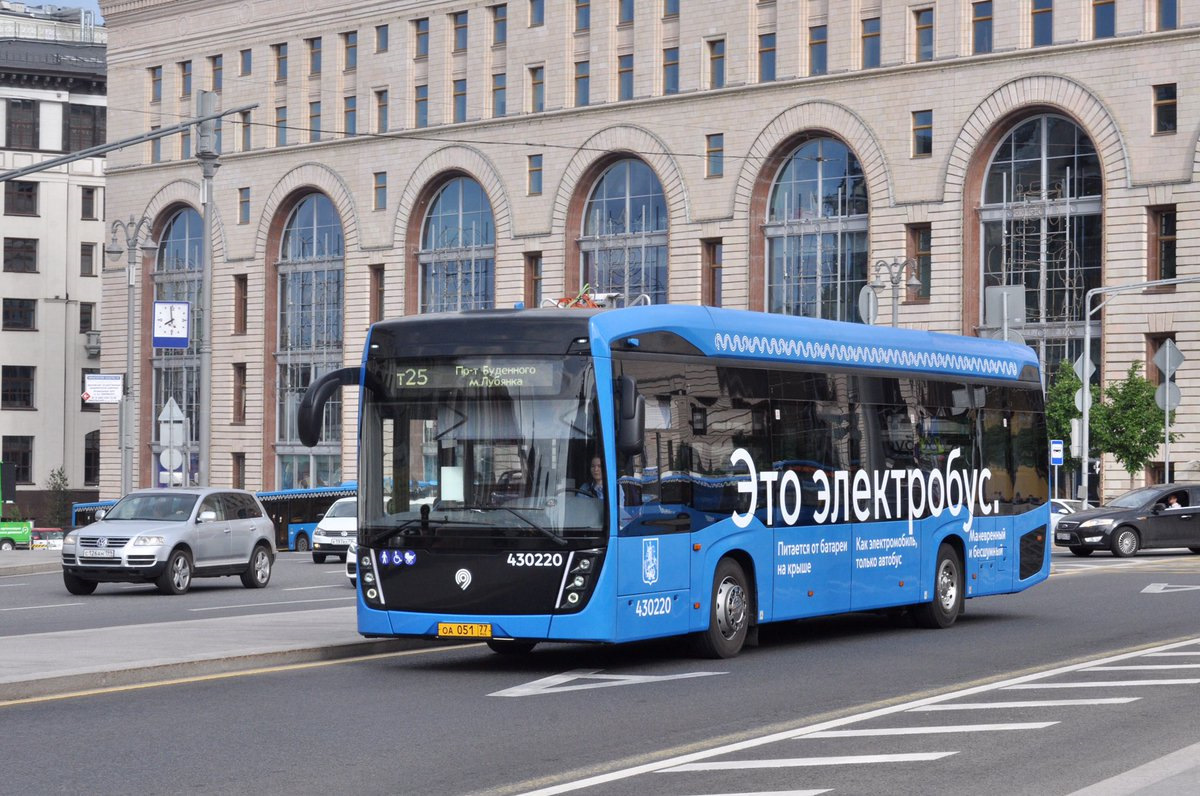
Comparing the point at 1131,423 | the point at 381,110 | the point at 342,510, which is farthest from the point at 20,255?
the point at 1131,423

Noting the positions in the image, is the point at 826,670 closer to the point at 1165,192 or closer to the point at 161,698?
the point at 161,698

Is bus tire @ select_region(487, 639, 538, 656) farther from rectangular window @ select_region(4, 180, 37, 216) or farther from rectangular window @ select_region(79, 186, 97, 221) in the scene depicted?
rectangular window @ select_region(79, 186, 97, 221)

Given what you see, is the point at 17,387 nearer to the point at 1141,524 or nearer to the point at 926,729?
the point at 1141,524

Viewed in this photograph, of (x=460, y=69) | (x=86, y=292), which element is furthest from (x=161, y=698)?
(x=86, y=292)

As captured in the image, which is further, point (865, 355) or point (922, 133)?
point (922, 133)

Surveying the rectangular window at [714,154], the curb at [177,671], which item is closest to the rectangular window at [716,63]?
the rectangular window at [714,154]

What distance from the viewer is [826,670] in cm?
1577

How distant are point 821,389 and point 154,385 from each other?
3041 inches

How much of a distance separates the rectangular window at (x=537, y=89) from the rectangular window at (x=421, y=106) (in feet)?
17.5

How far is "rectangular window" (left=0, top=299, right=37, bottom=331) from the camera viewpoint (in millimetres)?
99062

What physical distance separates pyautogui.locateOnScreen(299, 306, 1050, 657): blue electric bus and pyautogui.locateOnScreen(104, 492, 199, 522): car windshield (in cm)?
1328

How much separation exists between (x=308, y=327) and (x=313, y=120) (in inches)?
355

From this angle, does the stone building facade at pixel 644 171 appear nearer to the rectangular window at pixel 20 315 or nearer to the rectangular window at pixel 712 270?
the rectangular window at pixel 712 270

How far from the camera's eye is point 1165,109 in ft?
195
